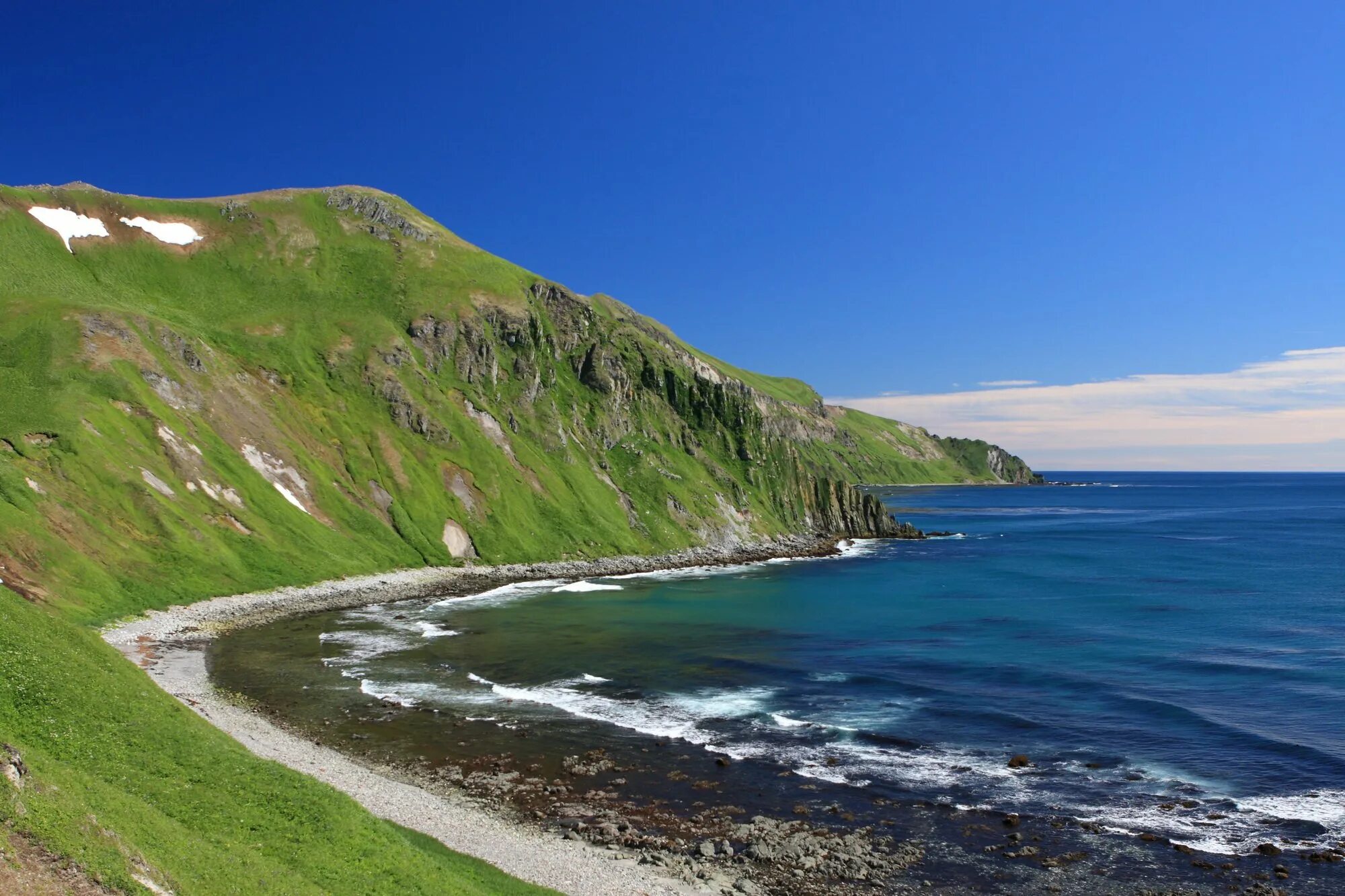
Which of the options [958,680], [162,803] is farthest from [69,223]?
[958,680]

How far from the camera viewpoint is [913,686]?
56.9 metres

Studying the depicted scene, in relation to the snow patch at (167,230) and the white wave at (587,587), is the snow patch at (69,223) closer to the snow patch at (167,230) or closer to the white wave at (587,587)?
the snow patch at (167,230)

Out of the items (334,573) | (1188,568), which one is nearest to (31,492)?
(334,573)

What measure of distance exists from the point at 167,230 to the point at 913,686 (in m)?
153

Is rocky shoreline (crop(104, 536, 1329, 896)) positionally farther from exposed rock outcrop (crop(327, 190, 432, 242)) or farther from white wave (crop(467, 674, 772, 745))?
exposed rock outcrop (crop(327, 190, 432, 242))

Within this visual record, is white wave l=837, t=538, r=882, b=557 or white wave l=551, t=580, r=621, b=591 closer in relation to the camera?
white wave l=551, t=580, r=621, b=591

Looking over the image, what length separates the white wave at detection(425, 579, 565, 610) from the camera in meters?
89.5

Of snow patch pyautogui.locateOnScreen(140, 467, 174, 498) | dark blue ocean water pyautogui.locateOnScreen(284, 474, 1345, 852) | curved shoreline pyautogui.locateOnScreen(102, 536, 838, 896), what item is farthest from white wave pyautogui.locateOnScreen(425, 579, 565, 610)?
snow patch pyautogui.locateOnScreen(140, 467, 174, 498)

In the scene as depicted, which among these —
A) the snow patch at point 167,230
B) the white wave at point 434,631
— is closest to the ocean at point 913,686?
the white wave at point 434,631

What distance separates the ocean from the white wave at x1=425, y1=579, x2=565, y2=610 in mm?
616

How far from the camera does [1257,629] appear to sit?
7594 centimetres

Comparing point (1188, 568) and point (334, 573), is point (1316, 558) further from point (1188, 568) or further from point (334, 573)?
point (334, 573)

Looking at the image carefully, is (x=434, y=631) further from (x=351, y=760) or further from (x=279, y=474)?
(x=279, y=474)

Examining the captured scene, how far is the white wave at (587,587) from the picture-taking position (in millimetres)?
103125
